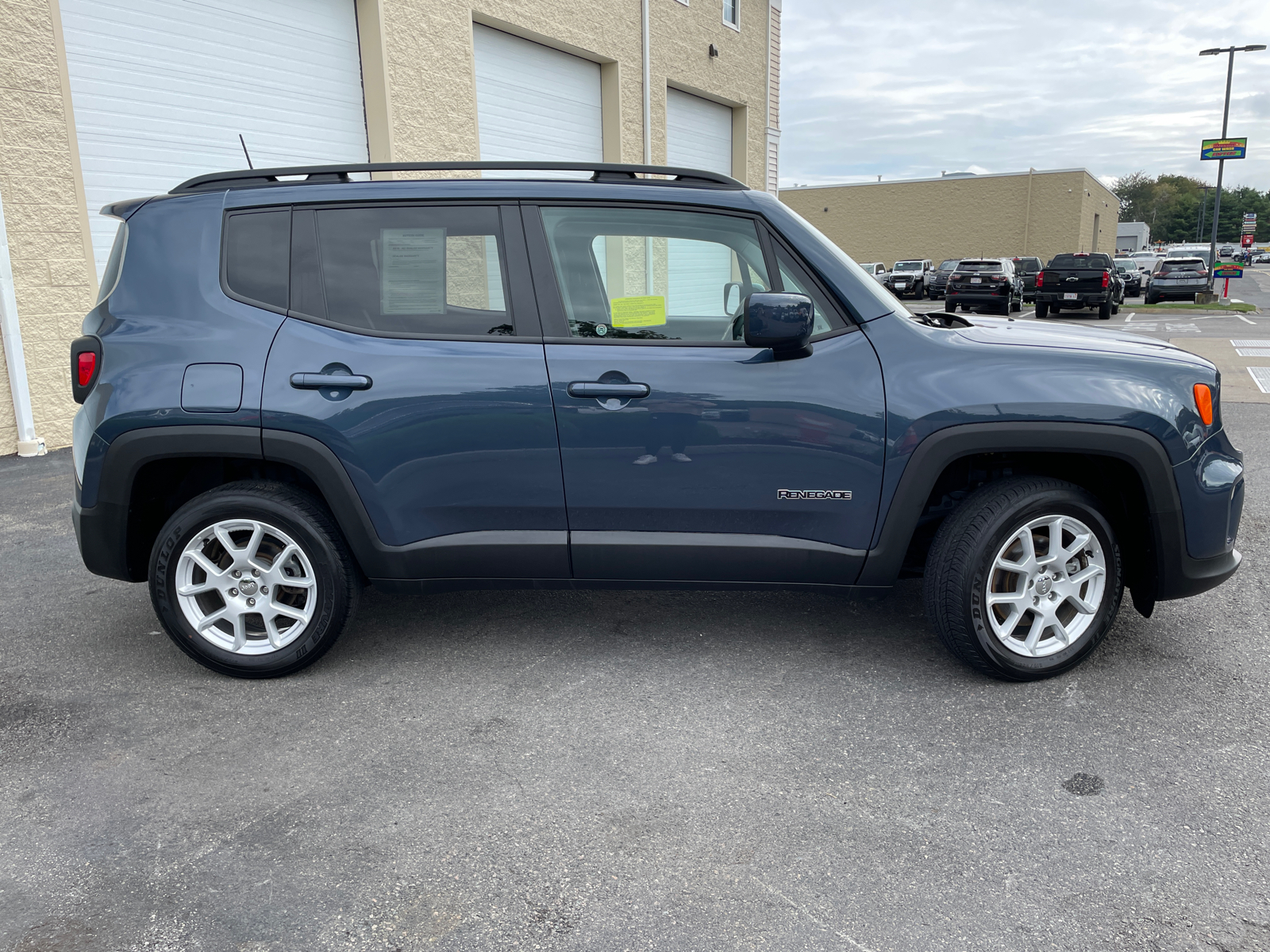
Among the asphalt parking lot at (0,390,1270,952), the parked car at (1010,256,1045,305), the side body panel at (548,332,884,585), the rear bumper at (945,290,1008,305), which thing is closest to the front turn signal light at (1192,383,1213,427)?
the asphalt parking lot at (0,390,1270,952)

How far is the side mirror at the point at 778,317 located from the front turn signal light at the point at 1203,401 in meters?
1.39

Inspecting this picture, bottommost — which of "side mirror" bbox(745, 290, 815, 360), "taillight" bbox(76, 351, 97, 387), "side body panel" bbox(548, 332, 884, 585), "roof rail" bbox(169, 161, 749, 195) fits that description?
"side body panel" bbox(548, 332, 884, 585)

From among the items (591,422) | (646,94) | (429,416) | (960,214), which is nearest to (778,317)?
(591,422)

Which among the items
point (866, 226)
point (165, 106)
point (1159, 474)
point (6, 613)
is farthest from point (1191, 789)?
point (866, 226)

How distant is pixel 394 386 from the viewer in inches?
130

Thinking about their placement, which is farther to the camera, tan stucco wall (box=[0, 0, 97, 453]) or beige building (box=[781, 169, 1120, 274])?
beige building (box=[781, 169, 1120, 274])

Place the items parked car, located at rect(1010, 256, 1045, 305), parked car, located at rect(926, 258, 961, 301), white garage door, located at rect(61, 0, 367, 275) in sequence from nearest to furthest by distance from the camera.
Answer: white garage door, located at rect(61, 0, 367, 275), parked car, located at rect(1010, 256, 1045, 305), parked car, located at rect(926, 258, 961, 301)

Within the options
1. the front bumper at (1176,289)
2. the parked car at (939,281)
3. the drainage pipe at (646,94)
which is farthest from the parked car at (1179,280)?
the drainage pipe at (646,94)

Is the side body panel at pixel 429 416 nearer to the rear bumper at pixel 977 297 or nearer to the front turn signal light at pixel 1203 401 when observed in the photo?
the front turn signal light at pixel 1203 401

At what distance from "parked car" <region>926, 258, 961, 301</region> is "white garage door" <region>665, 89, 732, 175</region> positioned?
2177cm

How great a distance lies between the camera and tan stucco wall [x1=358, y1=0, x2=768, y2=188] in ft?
33.4

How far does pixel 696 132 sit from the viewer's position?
54.5ft

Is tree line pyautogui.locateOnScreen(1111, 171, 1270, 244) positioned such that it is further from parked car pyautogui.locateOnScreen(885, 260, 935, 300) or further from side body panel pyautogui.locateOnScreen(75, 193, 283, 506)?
side body panel pyautogui.locateOnScreen(75, 193, 283, 506)

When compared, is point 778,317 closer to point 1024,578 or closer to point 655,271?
point 655,271
